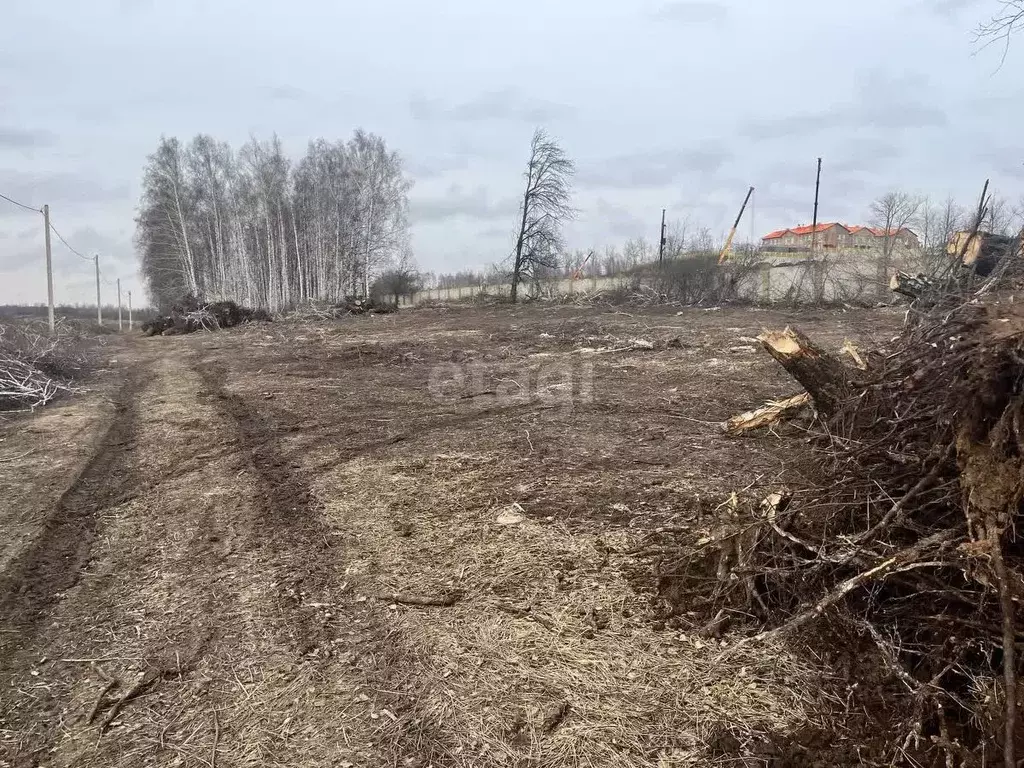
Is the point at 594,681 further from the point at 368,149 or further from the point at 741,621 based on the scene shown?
the point at 368,149

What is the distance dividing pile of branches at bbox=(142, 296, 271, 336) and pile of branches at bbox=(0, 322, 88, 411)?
11.4m

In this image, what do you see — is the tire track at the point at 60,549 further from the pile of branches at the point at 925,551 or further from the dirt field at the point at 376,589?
the pile of branches at the point at 925,551

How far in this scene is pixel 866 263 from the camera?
19984mm

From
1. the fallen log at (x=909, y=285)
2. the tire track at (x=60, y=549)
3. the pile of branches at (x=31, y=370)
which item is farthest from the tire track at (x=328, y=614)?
the pile of branches at (x=31, y=370)

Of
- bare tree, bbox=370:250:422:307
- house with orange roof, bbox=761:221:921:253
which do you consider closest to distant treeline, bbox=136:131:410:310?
bare tree, bbox=370:250:422:307

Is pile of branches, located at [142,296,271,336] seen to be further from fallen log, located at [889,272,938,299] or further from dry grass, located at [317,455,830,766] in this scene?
fallen log, located at [889,272,938,299]

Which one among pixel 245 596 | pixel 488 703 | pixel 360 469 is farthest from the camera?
pixel 360 469

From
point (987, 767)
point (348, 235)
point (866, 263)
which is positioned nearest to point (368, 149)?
point (348, 235)

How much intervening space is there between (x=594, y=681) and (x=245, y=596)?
185 cm

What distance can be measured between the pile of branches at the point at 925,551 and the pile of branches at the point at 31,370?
9.01m

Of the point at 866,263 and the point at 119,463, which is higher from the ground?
the point at 866,263

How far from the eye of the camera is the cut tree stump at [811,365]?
15.3ft

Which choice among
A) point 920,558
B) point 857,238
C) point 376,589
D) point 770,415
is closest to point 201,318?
point 770,415

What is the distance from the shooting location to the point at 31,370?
8867 millimetres
